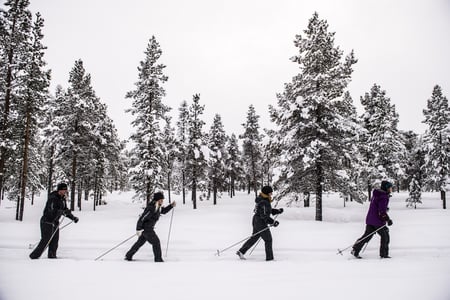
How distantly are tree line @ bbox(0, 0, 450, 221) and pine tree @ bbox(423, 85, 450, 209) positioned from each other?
4.6 inches

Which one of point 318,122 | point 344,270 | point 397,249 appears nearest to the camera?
point 344,270

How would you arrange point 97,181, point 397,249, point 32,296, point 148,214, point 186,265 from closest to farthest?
point 32,296
point 186,265
point 148,214
point 397,249
point 97,181

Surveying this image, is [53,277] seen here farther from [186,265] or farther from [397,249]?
[397,249]

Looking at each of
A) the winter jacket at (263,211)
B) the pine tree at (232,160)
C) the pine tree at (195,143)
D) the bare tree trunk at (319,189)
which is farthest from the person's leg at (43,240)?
the pine tree at (232,160)

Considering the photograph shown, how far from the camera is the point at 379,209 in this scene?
26.8ft

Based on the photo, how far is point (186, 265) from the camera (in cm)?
707

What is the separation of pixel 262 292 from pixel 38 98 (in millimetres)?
23152

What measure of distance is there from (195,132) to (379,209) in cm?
2728

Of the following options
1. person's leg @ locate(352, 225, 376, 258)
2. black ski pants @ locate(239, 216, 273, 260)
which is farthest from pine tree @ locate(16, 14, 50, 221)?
person's leg @ locate(352, 225, 376, 258)

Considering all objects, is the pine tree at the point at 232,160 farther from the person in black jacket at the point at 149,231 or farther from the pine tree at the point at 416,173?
the person in black jacket at the point at 149,231

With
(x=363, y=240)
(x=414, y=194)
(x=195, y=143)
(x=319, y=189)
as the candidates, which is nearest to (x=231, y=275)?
(x=363, y=240)

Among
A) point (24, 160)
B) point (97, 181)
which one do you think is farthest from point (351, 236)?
point (97, 181)

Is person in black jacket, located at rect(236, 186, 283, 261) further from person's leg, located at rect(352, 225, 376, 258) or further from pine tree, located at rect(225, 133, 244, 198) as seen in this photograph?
pine tree, located at rect(225, 133, 244, 198)

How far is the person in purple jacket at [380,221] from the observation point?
26.5 ft
